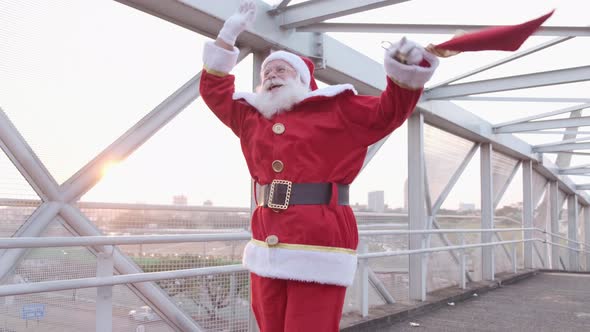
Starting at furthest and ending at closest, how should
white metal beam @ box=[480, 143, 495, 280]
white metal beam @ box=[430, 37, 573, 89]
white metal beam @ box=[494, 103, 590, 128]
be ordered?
1. white metal beam @ box=[480, 143, 495, 280]
2. white metal beam @ box=[494, 103, 590, 128]
3. white metal beam @ box=[430, 37, 573, 89]

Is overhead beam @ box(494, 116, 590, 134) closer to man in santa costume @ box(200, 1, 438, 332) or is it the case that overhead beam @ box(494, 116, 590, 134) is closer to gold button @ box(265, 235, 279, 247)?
man in santa costume @ box(200, 1, 438, 332)

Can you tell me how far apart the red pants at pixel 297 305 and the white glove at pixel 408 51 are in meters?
0.73

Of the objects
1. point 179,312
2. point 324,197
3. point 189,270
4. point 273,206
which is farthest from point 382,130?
point 179,312

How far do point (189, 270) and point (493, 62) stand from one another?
14.0 feet

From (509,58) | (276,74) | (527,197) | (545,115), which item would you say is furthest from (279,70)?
(527,197)

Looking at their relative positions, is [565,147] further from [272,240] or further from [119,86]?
[272,240]

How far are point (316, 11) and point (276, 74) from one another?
1992 mm

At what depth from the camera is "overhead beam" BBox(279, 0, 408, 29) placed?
353 cm

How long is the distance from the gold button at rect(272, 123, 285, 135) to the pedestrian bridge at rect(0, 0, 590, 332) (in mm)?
976

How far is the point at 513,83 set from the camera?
5.68 metres

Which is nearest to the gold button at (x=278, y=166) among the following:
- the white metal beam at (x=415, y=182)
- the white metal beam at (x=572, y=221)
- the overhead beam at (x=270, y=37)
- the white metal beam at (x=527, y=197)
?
the overhead beam at (x=270, y=37)

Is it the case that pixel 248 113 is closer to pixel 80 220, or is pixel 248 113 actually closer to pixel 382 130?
pixel 382 130

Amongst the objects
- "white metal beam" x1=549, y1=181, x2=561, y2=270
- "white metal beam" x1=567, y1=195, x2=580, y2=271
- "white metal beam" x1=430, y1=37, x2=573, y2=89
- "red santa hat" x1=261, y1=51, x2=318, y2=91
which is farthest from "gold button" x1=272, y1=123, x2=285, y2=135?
"white metal beam" x1=567, y1=195, x2=580, y2=271

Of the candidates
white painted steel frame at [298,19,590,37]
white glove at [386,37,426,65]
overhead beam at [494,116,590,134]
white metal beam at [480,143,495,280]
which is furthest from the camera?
white metal beam at [480,143,495,280]
